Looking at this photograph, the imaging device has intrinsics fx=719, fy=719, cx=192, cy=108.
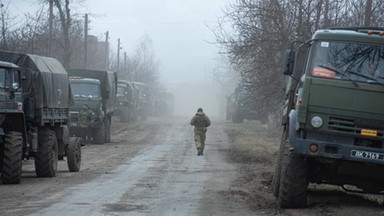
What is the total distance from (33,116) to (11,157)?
2159mm

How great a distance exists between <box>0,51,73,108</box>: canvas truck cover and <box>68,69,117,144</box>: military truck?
11.5 metres

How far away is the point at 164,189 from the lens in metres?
14.1

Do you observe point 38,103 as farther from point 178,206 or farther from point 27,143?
point 178,206

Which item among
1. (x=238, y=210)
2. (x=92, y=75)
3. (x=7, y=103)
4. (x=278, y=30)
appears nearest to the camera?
(x=238, y=210)

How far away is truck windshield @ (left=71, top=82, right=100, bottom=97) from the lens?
30188 millimetres

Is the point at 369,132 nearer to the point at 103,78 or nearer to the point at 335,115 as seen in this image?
the point at 335,115

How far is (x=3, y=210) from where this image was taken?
10867mm

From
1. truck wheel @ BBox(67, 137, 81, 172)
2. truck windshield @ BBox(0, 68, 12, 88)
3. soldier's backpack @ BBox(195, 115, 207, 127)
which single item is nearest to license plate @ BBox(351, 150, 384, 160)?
truck windshield @ BBox(0, 68, 12, 88)

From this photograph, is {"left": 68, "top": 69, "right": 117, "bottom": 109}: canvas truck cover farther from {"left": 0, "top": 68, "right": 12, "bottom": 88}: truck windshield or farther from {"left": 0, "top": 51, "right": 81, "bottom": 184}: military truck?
{"left": 0, "top": 68, "right": 12, "bottom": 88}: truck windshield

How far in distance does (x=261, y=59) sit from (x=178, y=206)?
49.0 feet

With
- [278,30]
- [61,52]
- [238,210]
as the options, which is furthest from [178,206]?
[61,52]

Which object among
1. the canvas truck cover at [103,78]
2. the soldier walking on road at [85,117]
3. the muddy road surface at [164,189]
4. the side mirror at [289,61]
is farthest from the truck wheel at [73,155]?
the canvas truck cover at [103,78]

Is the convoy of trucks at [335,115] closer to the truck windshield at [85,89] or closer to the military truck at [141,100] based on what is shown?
the truck windshield at [85,89]

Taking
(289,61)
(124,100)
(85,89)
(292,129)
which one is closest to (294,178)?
(292,129)
